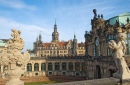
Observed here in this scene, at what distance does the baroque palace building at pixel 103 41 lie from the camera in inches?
1451

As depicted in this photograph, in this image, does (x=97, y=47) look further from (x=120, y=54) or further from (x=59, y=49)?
(x=59, y=49)

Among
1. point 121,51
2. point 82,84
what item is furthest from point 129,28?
point 82,84

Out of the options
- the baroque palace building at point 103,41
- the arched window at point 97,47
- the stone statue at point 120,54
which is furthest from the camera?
the arched window at point 97,47

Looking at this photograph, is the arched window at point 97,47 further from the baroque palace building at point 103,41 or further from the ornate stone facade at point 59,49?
A: the ornate stone facade at point 59,49

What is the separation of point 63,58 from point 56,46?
58042 mm

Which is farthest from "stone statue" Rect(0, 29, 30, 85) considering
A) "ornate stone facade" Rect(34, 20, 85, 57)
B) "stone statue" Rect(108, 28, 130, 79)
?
"ornate stone facade" Rect(34, 20, 85, 57)

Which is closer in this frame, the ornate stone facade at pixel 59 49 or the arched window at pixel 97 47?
the arched window at pixel 97 47

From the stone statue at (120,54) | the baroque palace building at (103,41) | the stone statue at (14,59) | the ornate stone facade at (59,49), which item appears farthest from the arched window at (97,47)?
the ornate stone facade at (59,49)

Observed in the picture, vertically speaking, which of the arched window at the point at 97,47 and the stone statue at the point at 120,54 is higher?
the arched window at the point at 97,47

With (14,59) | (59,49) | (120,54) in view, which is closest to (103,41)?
(120,54)

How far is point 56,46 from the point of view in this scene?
5364 inches

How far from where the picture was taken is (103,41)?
43312mm

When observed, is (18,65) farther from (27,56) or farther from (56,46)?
(56,46)

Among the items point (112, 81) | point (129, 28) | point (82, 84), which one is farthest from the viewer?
point (129, 28)
